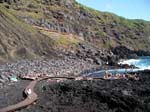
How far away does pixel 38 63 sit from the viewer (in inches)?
4038

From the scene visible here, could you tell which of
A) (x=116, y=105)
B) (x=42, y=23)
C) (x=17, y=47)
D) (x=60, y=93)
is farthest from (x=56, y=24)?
(x=116, y=105)

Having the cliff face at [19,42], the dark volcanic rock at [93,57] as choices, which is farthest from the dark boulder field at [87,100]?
the dark volcanic rock at [93,57]

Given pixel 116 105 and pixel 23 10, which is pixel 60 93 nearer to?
pixel 116 105

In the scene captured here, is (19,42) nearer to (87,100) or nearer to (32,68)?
(32,68)

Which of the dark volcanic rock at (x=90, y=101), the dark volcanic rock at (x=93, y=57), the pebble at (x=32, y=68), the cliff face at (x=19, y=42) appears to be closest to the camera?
the dark volcanic rock at (x=90, y=101)

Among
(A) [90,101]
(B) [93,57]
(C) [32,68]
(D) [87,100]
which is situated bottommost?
(A) [90,101]

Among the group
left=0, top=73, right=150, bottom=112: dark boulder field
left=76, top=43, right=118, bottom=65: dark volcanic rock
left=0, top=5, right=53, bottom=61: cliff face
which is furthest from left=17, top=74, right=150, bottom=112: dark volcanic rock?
left=76, top=43, right=118, bottom=65: dark volcanic rock

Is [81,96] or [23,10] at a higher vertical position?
[23,10]

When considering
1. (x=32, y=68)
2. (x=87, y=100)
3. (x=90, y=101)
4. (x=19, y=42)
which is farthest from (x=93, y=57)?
(x=90, y=101)

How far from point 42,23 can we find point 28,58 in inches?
2997

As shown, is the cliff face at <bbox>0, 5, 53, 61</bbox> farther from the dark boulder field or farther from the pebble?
the dark boulder field

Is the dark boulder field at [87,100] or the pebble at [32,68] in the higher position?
the pebble at [32,68]

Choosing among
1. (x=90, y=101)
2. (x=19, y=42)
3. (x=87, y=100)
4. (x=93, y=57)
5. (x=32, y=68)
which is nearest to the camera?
(x=90, y=101)

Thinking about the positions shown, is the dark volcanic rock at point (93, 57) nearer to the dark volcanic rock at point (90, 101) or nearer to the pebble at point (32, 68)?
the pebble at point (32, 68)
